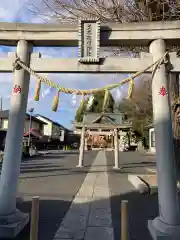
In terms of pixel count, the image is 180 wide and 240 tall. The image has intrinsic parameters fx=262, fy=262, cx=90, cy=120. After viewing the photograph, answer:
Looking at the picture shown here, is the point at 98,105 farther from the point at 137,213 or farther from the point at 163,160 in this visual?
the point at 163,160

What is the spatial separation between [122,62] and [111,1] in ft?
18.1

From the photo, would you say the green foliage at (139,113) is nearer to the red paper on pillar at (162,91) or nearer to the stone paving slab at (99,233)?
the red paper on pillar at (162,91)

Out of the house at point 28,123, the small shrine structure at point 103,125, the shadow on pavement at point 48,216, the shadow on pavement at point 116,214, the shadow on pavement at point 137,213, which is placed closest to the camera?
the shadow on pavement at point 48,216

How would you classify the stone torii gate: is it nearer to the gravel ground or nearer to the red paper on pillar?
the red paper on pillar

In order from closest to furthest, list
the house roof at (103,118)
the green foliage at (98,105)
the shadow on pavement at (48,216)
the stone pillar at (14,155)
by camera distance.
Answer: the stone pillar at (14,155) → the shadow on pavement at (48,216) → the green foliage at (98,105) → the house roof at (103,118)

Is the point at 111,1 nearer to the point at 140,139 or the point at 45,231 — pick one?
the point at 45,231

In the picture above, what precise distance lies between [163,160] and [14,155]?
2.70m

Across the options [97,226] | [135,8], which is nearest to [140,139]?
[135,8]

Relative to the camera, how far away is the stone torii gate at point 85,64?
15.2 feet

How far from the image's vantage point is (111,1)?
948 cm

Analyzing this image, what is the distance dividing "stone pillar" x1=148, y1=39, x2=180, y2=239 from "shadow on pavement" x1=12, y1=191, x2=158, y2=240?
491 millimetres

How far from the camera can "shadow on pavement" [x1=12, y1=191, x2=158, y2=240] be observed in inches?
192

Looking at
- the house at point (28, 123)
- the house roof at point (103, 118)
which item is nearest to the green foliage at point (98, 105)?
the house roof at point (103, 118)

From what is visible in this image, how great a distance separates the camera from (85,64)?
4980mm
